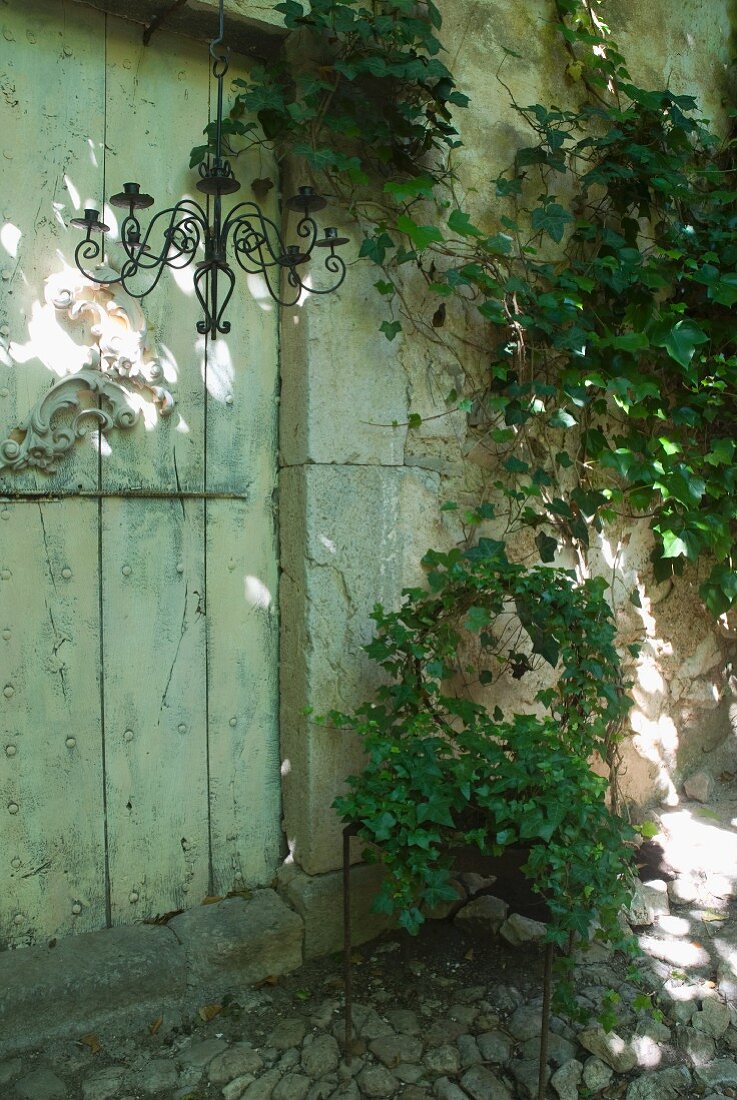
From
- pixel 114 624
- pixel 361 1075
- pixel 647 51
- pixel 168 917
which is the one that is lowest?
pixel 361 1075

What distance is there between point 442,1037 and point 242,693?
3.20ft

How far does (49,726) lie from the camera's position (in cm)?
222

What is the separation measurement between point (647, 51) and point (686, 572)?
182cm

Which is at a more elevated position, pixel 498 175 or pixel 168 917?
pixel 498 175

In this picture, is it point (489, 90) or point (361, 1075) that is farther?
point (489, 90)

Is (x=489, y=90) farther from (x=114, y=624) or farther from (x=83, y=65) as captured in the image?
(x=114, y=624)

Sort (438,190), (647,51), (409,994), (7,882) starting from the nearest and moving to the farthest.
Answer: (7,882), (409,994), (438,190), (647,51)

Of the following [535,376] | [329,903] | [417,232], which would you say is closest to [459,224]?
[417,232]

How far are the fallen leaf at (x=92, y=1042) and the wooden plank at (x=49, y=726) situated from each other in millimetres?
251

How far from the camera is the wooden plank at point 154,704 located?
2.31 m

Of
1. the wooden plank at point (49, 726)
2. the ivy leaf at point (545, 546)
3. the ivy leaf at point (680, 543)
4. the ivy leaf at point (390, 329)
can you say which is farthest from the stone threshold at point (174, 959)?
the ivy leaf at point (390, 329)

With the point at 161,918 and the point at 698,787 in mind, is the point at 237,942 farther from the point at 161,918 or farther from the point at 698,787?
the point at 698,787

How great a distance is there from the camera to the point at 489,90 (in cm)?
279

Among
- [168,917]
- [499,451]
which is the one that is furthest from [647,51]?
[168,917]
